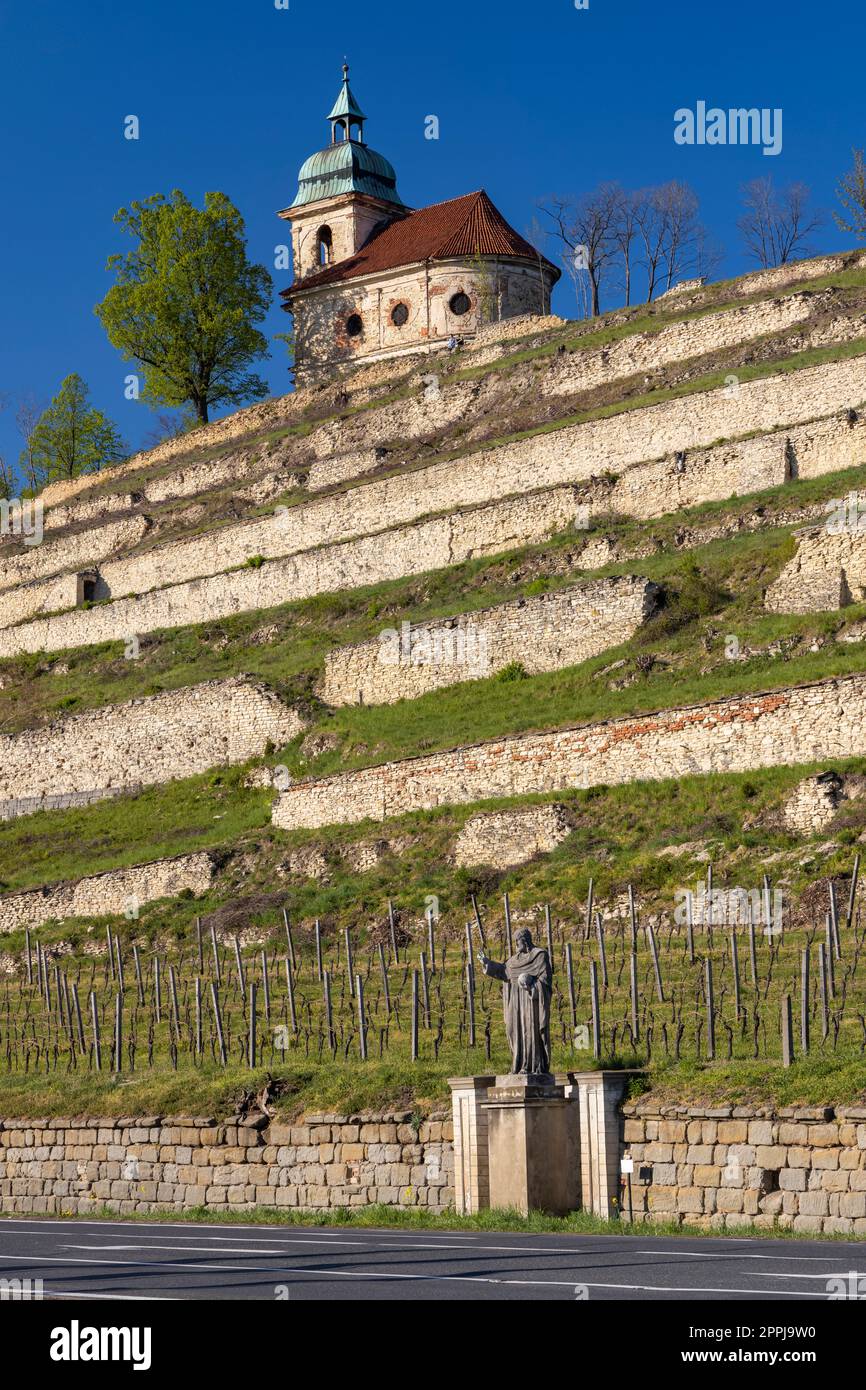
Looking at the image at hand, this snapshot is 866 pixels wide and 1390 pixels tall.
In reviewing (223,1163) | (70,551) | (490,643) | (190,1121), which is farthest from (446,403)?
(223,1163)

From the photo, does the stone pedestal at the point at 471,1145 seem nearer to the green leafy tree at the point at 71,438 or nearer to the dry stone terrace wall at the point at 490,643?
the dry stone terrace wall at the point at 490,643

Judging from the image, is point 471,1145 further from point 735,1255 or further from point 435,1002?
point 435,1002

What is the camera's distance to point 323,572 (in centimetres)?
5919

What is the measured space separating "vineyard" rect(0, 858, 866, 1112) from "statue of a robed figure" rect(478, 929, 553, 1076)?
891mm

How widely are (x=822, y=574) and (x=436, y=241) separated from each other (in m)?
46.9

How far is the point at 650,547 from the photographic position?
49.7m

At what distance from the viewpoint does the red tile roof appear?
83.2 m

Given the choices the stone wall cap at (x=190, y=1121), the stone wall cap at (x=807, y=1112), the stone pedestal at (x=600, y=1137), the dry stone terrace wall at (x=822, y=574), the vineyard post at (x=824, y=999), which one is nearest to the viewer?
the stone wall cap at (x=807, y=1112)

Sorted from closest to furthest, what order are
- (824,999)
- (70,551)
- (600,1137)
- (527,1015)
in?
(600,1137), (527,1015), (824,999), (70,551)

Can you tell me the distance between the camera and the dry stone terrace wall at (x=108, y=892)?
42375 millimetres

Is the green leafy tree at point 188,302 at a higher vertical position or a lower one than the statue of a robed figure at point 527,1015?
higher

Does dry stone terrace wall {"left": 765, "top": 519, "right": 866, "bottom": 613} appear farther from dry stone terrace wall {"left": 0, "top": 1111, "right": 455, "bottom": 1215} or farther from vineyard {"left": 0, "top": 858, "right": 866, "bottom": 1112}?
dry stone terrace wall {"left": 0, "top": 1111, "right": 455, "bottom": 1215}

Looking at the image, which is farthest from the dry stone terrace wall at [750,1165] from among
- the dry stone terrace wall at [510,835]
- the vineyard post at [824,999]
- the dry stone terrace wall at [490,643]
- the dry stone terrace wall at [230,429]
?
the dry stone terrace wall at [230,429]

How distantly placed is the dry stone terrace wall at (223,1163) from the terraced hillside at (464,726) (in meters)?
0.50
